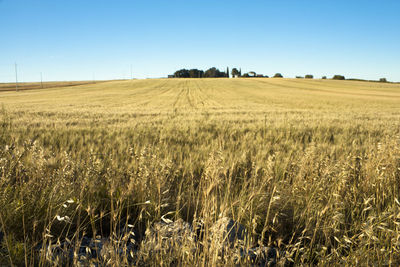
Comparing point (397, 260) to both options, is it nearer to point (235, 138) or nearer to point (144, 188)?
point (144, 188)

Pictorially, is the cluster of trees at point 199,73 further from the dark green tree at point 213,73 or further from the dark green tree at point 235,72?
the dark green tree at point 235,72

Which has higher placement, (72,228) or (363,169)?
(363,169)

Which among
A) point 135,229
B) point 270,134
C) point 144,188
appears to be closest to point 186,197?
point 144,188

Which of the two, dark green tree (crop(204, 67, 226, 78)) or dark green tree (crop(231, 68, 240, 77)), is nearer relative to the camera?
dark green tree (crop(231, 68, 240, 77))

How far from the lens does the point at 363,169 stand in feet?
11.4

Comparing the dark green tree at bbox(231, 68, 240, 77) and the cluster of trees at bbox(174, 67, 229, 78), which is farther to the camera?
the cluster of trees at bbox(174, 67, 229, 78)

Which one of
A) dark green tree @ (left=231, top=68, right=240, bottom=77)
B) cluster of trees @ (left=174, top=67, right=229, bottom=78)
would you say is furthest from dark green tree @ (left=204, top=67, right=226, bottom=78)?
dark green tree @ (left=231, top=68, right=240, bottom=77)

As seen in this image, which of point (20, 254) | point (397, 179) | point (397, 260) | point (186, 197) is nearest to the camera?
point (20, 254)

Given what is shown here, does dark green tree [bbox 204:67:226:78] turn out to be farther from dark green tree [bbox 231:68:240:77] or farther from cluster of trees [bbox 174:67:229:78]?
dark green tree [bbox 231:68:240:77]

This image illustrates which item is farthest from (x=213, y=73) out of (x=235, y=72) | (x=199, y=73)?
(x=235, y=72)

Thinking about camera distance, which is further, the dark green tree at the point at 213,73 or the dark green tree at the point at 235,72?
the dark green tree at the point at 213,73

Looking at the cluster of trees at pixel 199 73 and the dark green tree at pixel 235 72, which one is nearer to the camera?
the dark green tree at pixel 235 72

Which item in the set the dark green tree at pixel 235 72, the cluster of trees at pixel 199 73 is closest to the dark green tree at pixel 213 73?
the cluster of trees at pixel 199 73

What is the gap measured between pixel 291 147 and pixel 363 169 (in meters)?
2.15
